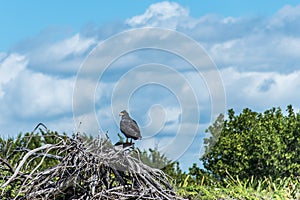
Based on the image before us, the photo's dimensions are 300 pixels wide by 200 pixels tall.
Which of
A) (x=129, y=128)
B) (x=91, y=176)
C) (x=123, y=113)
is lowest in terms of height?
(x=91, y=176)

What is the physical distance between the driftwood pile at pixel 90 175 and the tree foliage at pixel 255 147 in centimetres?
548

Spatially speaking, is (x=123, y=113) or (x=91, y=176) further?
(x=123, y=113)

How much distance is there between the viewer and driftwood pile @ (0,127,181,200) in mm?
6340

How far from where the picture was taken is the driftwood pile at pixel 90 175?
6.34 m

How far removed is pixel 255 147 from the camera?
12.2 m

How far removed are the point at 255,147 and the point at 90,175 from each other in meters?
6.31

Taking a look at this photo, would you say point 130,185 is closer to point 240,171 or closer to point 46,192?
point 46,192

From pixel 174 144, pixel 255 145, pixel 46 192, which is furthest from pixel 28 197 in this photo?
pixel 255 145

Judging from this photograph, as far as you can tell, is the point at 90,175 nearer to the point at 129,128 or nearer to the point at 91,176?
the point at 91,176

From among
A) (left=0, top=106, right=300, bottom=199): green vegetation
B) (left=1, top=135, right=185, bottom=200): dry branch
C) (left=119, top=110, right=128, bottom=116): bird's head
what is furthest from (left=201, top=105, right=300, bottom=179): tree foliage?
(left=1, top=135, right=185, bottom=200): dry branch

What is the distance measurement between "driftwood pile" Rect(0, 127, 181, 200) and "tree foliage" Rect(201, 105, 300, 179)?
18.0 feet

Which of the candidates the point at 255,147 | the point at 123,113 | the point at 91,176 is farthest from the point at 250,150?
the point at 91,176

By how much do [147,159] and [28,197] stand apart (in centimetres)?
251

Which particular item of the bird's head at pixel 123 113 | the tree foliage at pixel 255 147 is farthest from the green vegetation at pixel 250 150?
the bird's head at pixel 123 113
